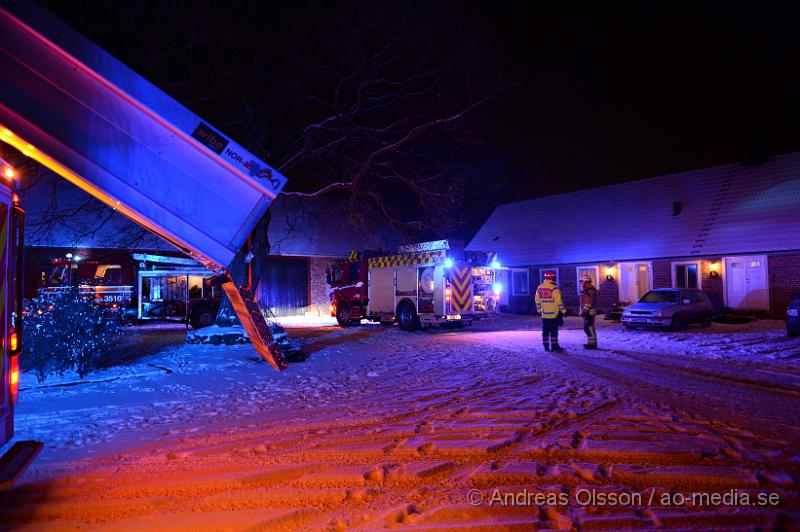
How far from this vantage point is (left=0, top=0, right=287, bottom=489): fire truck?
4824mm

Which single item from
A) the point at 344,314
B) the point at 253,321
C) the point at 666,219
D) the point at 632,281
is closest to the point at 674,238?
the point at 666,219

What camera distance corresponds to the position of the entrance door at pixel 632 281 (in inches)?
1000

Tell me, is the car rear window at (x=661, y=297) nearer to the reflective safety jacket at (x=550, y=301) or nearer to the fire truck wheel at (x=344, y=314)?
the reflective safety jacket at (x=550, y=301)

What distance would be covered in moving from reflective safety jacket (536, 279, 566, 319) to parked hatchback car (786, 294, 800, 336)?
7.24 meters

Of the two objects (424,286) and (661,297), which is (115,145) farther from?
(661,297)

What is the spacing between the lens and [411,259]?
60.6ft

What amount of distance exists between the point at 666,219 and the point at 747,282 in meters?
4.69

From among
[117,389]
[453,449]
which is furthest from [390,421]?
[117,389]

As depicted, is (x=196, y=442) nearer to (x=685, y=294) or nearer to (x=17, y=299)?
(x=17, y=299)

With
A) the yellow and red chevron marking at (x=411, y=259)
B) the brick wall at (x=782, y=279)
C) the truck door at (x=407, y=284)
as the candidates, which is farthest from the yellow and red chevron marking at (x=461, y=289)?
the brick wall at (x=782, y=279)

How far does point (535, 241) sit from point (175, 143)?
85.8 feet

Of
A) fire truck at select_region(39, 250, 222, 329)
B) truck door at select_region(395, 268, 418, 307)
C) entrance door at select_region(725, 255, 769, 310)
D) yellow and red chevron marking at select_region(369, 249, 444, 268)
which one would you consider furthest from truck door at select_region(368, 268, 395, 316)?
entrance door at select_region(725, 255, 769, 310)

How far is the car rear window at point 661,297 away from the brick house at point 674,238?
4959mm

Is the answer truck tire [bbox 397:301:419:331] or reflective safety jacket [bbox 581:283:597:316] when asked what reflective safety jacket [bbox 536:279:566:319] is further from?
truck tire [bbox 397:301:419:331]
